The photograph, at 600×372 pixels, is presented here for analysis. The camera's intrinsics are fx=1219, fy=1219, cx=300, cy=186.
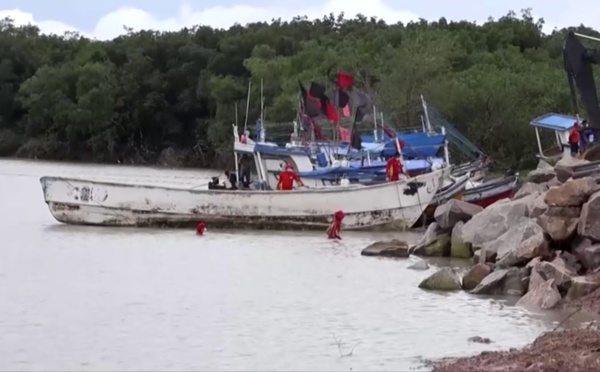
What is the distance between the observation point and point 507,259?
21016mm

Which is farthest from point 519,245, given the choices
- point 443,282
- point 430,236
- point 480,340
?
point 430,236

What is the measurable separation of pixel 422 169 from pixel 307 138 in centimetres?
456

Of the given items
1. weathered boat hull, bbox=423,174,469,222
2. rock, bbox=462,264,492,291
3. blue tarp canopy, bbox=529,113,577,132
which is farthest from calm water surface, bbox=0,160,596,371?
blue tarp canopy, bbox=529,113,577,132

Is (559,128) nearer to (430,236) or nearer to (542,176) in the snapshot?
(542,176)

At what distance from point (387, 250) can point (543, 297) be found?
8.44 m

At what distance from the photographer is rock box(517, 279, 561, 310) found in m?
18.2

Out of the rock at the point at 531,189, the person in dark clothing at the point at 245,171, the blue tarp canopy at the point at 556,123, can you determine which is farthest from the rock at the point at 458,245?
the person in dark clothing at the point at 245,171

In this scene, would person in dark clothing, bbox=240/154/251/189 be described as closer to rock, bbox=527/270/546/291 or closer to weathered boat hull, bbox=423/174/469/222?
weathered boat hull, bbox=423/174/469/222

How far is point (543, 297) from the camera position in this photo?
18.4 metres

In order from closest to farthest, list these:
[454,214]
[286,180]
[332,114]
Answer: [454,214] → [286,180] → [332,114]

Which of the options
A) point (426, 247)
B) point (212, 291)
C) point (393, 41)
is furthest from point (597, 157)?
point (393, 41)

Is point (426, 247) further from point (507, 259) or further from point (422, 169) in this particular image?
point (422, 169)

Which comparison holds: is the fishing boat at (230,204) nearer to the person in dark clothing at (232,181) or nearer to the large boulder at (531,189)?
the person in dark clothing at (232,181)

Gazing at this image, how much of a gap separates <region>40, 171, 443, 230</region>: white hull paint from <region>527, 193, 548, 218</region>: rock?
9289 millimetres
